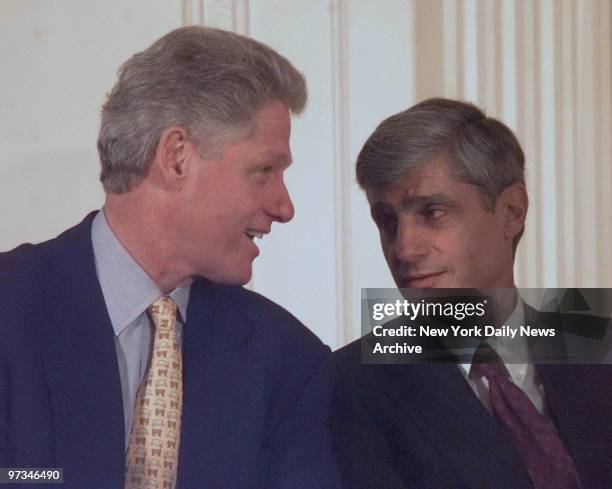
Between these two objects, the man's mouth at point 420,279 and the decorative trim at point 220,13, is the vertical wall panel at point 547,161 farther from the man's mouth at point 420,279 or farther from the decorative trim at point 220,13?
the decorative trim at point 220,13

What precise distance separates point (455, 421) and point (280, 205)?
0.40 m

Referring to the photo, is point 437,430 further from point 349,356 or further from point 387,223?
point 387,223

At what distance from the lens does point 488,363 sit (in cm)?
182

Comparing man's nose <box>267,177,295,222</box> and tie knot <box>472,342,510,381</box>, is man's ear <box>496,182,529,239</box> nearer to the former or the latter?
tie knot <box>472,342,510,381</box>

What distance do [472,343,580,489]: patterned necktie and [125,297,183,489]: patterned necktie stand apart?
1.52ft

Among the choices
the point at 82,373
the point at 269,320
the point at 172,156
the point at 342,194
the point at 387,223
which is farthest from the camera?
the point at 342,194

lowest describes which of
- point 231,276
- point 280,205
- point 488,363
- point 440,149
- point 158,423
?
point 158,423

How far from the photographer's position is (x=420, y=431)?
5.81ft

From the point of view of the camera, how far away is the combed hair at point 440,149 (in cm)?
188

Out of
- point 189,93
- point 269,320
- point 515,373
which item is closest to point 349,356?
point 269,320

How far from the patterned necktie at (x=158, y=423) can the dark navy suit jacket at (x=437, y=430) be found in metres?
0.26

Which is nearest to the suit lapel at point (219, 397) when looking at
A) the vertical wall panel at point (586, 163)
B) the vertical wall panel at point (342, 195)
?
the vertical wall panel at point (342, 195)

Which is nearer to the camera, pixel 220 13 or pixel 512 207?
pixel 512 207

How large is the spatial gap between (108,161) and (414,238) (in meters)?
0.48
